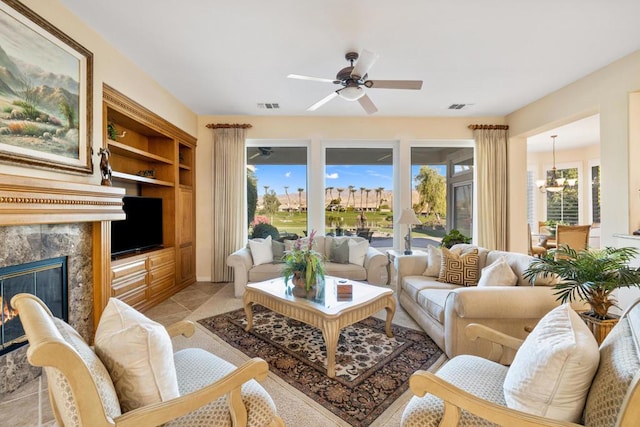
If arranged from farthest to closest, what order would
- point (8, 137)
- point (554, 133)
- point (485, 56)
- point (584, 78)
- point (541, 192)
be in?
point (541, 192), point (554, 133), point (584, 78), point (485, 56), point (8, 137)

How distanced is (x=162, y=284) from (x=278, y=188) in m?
2.41

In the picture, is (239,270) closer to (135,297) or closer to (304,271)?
(135,297)

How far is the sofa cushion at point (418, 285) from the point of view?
2936 mm

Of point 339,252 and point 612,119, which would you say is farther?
point 339,252

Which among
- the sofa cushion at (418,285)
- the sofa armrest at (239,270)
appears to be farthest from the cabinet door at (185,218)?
the sofa cushion at (418,285)

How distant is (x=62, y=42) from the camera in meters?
2.25

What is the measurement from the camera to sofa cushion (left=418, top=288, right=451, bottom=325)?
2461 millimetres

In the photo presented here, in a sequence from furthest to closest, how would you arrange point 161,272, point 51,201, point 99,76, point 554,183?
point 554,183 < point 161,272 < point 99,76 < point 51,201

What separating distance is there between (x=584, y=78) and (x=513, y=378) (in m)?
4.14

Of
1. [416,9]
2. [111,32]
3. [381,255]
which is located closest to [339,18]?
[416,9]

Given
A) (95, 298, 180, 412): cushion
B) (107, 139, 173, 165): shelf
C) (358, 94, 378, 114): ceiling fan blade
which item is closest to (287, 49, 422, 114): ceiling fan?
(358, 94, 378, 114): ceiling fan blade

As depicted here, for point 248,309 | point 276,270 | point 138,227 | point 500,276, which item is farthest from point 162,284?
point 500,276

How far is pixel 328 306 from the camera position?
231 centimetres

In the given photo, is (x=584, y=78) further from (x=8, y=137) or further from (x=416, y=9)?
(x=8, y=137)
